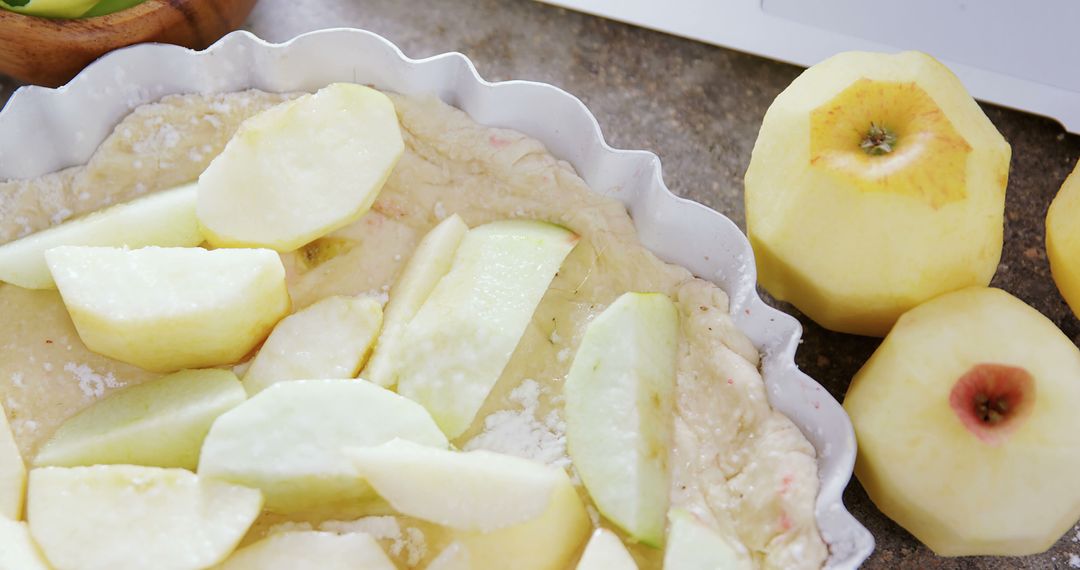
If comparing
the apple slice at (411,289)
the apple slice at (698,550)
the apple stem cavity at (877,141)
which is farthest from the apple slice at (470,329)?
the apple stem cavity at (877,141)

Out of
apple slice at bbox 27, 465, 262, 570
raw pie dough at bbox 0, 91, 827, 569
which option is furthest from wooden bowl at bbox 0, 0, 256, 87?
apple slice at bbox 27, 465, 262, 570

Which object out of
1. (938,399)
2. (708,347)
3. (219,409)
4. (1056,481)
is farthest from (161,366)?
(1056,481)

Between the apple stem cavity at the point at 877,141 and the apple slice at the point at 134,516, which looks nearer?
the apple slice at the point at 134,516

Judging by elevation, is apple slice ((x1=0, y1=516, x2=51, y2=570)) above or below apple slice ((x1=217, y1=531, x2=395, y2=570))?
above

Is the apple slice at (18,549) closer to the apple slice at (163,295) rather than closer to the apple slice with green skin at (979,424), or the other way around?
the apple slice at (163,295)

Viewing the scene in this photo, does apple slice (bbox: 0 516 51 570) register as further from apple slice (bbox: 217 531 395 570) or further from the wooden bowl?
the wooden bowl

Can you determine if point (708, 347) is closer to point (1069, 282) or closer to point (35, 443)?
point (1069, 282)
